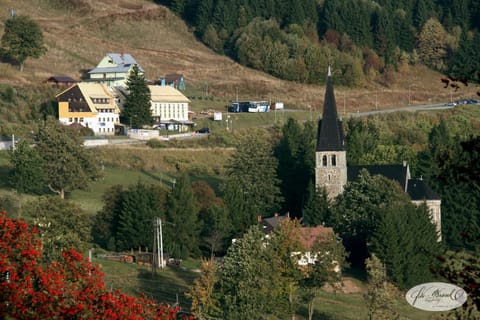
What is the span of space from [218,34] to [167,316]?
430 ft

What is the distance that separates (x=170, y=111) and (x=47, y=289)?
96.3m

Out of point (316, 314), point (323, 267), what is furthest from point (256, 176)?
point (316, 314)

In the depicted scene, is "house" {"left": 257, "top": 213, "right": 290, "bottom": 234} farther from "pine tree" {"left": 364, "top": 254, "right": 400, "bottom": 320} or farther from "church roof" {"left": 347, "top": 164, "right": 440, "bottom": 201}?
"pine tree" {"left": 364, "top": 254, "right": 400, "bottom": 320}

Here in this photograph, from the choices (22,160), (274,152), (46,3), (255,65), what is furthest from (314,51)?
(22,160)

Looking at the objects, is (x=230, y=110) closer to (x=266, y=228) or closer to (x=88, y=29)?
(x=88, y=29)

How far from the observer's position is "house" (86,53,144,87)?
133750 millimetres

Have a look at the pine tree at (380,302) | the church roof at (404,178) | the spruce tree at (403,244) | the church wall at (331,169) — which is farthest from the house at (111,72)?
the pine tree at (380,302)

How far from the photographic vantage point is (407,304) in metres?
71.8

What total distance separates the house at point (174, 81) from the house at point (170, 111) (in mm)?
10247

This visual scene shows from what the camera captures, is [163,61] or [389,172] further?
[163,61]

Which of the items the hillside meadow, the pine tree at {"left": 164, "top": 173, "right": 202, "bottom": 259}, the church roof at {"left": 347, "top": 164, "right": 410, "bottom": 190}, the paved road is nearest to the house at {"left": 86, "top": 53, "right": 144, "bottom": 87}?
the hillside meadow

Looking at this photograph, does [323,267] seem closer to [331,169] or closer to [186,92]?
[331,169]

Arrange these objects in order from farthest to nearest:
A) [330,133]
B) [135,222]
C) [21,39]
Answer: [21,39] < [330,133] < [135,222]

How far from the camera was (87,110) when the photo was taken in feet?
387
